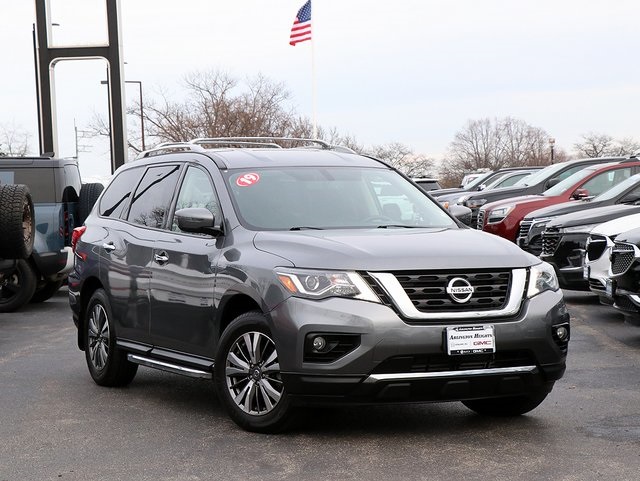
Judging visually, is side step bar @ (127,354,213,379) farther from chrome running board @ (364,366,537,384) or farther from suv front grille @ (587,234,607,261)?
suv front grille @ (587,234,607,261)

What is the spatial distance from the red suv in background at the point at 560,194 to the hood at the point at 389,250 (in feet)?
38.7

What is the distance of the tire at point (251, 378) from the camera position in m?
6.46

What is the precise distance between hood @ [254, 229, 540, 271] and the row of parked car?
4.00 meters

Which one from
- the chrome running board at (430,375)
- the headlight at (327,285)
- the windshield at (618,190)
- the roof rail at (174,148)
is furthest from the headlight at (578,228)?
the headlight at (327,285)

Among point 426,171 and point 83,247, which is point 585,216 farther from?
point 426,171

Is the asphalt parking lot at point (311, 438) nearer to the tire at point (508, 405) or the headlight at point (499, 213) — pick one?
the tire at point (508, 405)

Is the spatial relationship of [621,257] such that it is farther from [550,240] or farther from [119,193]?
[119,193]

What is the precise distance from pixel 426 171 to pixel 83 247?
3746 inches

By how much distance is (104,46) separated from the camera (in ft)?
113

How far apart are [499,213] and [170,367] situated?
12.6m

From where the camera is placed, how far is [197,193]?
7785 mm

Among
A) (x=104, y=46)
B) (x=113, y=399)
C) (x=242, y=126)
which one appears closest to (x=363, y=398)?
(x=113, y=399)

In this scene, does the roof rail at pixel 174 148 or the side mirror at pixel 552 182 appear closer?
the roof rail at pixel 174 148

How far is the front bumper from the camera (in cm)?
611
